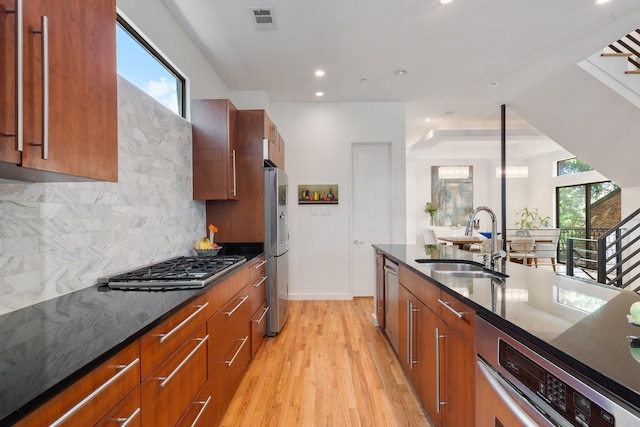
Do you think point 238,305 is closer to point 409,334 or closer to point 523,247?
point 409,334

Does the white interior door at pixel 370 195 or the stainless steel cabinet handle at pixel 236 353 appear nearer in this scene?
the stainless steel cabinet handle at pixel 236 353

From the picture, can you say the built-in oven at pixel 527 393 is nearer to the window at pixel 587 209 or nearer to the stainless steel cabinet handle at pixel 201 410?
the stainless steel cabinet handle at pixel 201 410

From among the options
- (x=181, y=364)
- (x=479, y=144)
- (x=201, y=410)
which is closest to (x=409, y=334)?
(x=201, y=410)

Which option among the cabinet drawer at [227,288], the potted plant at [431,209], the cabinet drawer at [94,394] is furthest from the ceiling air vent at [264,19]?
the potted plant at [431,209]

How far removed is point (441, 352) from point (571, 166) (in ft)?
27.8

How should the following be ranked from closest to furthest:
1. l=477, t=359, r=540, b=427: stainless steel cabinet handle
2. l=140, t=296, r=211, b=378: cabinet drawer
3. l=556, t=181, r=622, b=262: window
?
1. l=477, t=359, r=540, b=427: stainless steel cabinet handle
2. l=140, t=296, r=211, b=378: cabinet drawer
3. l=556, t=181, r=622, b=262: window

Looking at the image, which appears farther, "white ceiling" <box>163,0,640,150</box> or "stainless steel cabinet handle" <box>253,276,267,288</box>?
"stainless steel cabinet handle" <box>253,276,267,288</box>

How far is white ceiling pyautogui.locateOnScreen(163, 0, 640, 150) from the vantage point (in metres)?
2.55

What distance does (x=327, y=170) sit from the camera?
4.63m

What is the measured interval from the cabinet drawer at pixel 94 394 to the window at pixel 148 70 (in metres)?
1.81

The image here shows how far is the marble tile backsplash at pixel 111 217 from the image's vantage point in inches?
49.1

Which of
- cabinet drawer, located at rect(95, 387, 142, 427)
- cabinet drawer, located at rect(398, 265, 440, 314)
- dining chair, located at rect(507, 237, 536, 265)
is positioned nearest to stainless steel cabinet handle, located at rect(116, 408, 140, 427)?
cabinet drawer, located at rect(95, 387, 142, 427)

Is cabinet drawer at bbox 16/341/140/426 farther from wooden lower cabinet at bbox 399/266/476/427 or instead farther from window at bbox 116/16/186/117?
window at bbox 116/16/186/117

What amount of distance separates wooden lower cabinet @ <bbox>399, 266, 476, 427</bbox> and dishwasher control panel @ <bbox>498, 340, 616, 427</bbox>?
0.87 feet
